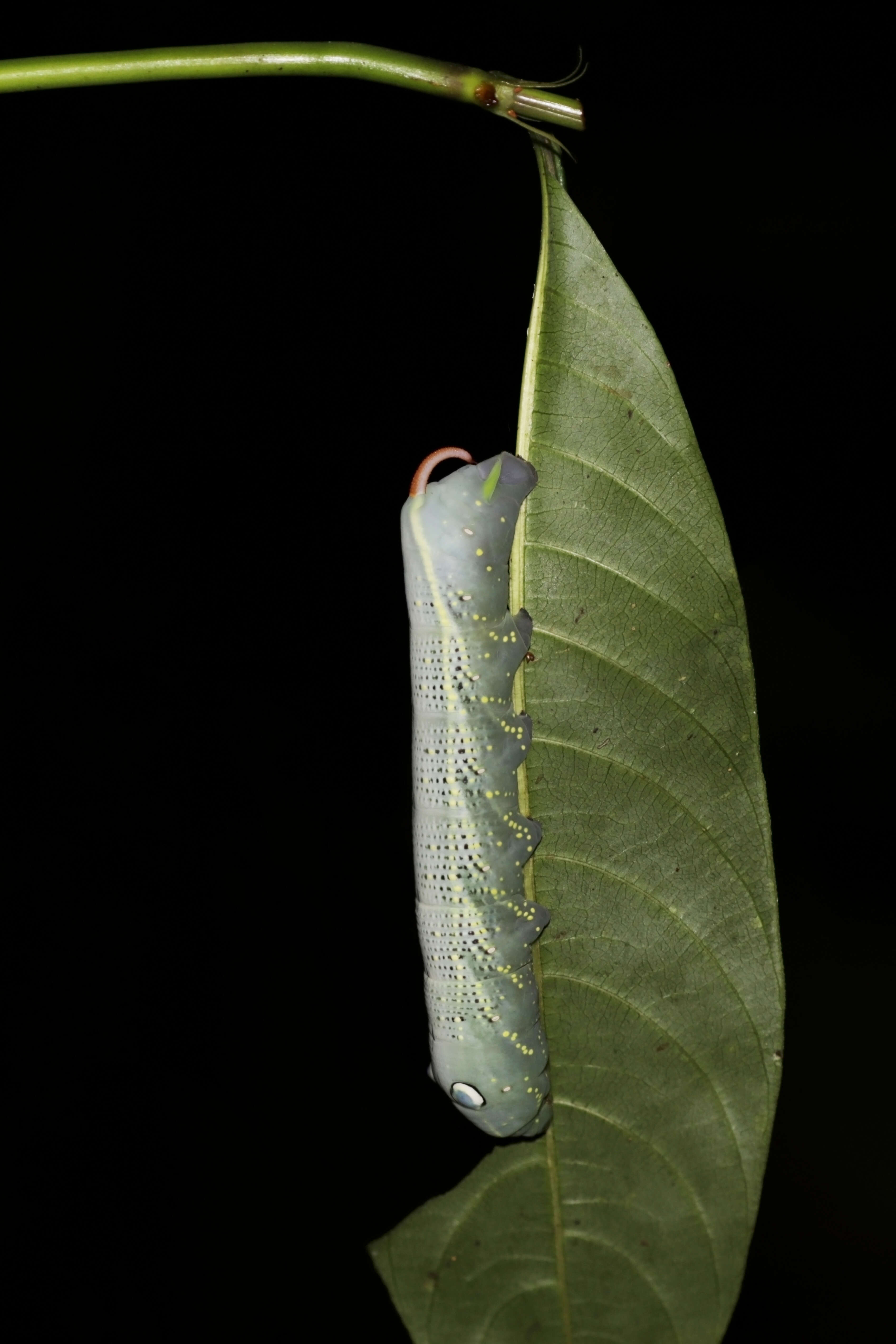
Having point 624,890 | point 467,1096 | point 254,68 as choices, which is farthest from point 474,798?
point 254,68

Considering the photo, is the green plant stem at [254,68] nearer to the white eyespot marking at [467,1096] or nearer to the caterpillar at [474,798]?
the caterpillar at [474,798]

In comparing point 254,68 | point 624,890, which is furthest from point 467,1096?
point 254,68

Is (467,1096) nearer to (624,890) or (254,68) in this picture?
(624,890)

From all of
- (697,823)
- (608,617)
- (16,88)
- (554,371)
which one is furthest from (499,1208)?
(16,88)

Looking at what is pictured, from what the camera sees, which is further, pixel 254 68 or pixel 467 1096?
pixel 467 1096

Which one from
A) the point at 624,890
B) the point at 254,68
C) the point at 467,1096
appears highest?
the point at 254,68

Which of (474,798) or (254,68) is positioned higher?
(254,68)

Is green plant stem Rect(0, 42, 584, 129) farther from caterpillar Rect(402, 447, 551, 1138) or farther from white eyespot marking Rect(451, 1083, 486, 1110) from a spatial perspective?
white eyespot marking Rect(451, 1083, 486, 1110)

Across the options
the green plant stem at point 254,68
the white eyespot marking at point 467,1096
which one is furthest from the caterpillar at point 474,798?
the green plant stem at point 254,68
